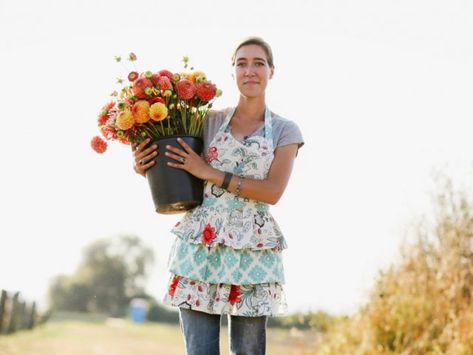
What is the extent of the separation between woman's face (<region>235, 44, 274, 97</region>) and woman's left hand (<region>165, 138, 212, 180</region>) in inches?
14.0

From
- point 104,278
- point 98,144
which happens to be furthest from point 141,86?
point 104,278

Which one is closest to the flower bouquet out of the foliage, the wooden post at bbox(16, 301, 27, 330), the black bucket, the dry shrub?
the black bucket

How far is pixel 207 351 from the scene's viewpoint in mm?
2994

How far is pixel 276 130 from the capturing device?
3117 mm

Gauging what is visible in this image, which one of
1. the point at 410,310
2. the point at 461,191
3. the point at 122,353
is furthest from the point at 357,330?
the point at 122,353

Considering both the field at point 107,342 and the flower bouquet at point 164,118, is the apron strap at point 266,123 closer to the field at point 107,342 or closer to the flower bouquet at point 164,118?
the flower bouquet at point 164,118

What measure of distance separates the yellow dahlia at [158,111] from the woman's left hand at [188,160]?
0.12 m

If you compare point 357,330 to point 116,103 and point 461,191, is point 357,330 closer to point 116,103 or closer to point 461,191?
point 461,191

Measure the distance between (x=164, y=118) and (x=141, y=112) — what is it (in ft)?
0.32

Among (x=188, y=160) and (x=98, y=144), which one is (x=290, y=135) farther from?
(x=98, y=144)

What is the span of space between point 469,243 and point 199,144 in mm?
3504

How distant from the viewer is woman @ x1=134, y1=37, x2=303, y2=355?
116 inches

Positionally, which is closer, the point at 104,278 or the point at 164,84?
the point at 164,84

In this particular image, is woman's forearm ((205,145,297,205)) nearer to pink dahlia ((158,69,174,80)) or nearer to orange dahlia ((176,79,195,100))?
orange dahlia ((176,79,195,100))
